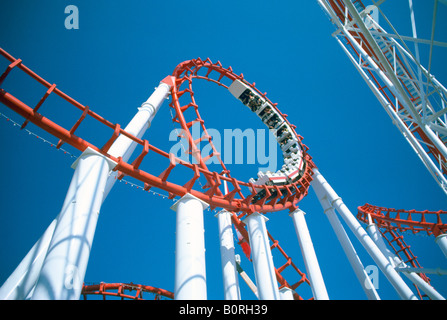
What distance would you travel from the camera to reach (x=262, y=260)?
25.9 feet

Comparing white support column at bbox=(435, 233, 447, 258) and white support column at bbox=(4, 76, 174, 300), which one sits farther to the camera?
white support column at bbox=(435, 233, 447, 258)

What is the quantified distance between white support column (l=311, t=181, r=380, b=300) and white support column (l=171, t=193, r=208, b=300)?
22.4ft

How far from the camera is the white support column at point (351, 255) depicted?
9.63 metres

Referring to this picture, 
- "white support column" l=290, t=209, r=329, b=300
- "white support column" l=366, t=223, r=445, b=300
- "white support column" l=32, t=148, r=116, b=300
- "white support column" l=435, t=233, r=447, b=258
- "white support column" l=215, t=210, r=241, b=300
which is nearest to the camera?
"white support column" l=32, t=148, r=116, b=300

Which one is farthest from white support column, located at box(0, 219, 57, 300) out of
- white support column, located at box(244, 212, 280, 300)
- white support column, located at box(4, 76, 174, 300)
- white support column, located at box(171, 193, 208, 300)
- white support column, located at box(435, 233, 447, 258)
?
white support column, located at box(435, 233, 447, 258)

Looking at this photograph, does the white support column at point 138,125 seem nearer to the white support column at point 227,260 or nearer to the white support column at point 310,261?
the white support column at point 227,260

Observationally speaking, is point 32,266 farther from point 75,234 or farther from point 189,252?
point 189,252

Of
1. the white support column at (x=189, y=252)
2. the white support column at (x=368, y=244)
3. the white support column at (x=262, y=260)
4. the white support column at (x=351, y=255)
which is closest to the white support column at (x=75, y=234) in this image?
the white support column at (x=189, y=252)

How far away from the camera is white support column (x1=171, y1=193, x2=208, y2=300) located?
214 inches

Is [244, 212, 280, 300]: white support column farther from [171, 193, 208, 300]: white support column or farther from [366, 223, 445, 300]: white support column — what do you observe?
[366, 223, 445, 300]: white support column

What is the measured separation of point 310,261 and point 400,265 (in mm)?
3757

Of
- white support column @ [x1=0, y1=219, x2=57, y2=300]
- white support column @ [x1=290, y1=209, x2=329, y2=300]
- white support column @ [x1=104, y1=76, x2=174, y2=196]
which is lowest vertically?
white support column @ [x1=0, y1=219, x2=57, y2=300]

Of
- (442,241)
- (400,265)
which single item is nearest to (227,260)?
(400,265)

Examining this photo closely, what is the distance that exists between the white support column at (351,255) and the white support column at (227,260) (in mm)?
4381
